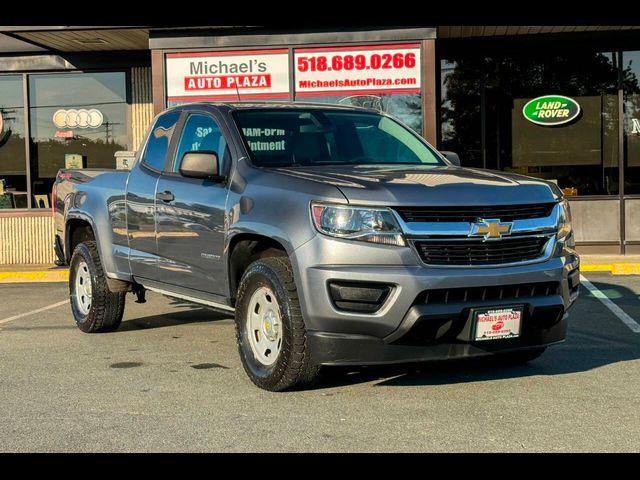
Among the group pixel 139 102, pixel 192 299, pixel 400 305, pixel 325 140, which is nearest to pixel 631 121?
pixel 139 102

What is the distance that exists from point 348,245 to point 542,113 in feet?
35.5

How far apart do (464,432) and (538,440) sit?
0.38 metres

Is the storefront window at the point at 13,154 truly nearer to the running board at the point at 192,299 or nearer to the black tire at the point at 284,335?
the running board at the point at 192,299

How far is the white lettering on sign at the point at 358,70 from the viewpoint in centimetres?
1373

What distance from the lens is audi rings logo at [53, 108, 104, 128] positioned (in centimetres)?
1540

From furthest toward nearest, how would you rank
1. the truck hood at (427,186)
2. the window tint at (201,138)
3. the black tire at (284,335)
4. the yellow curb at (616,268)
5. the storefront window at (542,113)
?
the storefront window at (542,113) < the yellow curb at (616,268) < the window tint at (201,138) < the black tire at (284,335) < the truck hood at (427,186)

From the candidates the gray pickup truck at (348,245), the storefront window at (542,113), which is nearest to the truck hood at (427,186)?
the gray pickup truck at (348,245)

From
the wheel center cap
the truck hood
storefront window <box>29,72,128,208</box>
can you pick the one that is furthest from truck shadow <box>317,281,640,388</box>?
storefront window <box>29,72,128,208</box>

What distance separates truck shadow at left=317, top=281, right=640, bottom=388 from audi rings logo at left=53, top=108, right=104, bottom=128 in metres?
10.1

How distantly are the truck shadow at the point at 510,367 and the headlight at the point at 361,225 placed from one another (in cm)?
106

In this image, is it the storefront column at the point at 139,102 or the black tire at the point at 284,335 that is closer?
the black tire at the point at 284,335

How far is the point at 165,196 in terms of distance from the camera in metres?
6.62
